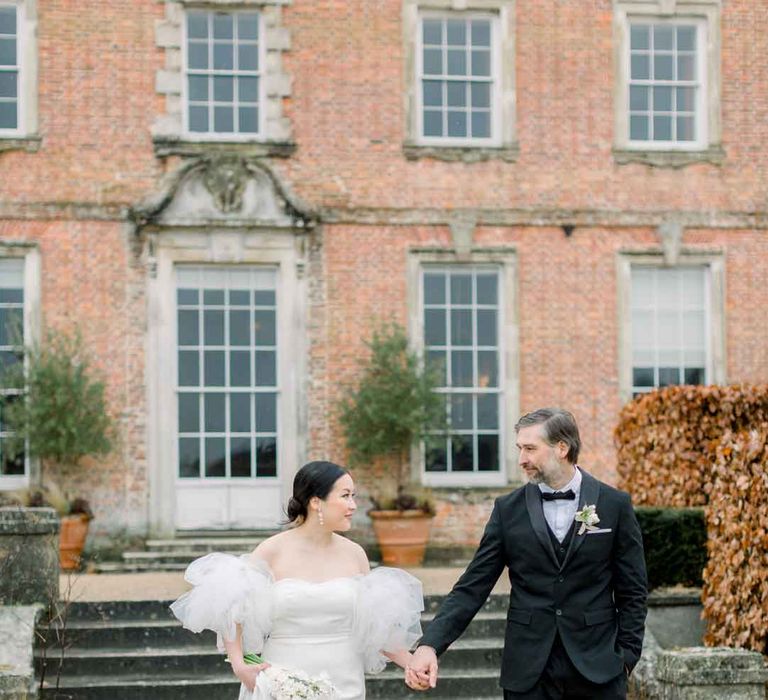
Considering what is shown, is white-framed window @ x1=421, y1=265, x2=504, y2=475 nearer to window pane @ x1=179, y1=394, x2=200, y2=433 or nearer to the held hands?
window pane @ x1=179, y1=394, x2=200, y2=433

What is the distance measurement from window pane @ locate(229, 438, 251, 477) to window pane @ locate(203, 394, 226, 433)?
0.68 feet

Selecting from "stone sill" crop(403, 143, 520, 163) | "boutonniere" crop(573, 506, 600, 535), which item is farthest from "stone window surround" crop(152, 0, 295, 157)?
"boutonniere" crop(573, 506, 600, 535)

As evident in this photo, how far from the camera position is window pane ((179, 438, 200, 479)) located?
15.3 metres

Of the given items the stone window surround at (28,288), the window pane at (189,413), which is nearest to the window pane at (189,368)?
the window pane at (189,413)

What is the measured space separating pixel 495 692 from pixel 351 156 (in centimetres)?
700

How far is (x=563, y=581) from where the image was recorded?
5.67 m

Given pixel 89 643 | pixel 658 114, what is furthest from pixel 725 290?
pixel 89 643

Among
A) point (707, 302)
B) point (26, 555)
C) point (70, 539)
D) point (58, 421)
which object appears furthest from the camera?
point (707, 302)

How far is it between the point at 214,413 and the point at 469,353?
9.12 feet

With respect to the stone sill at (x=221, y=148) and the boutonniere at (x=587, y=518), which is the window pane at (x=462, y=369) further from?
the boutonniere at (x=587, y=518)

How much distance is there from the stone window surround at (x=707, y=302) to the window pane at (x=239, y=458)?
13.2 feet

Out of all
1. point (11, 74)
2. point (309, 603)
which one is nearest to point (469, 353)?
point (11, 74)

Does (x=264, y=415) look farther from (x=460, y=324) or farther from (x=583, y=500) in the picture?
(x=583, y=500)

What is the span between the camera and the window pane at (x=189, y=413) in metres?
15.3
